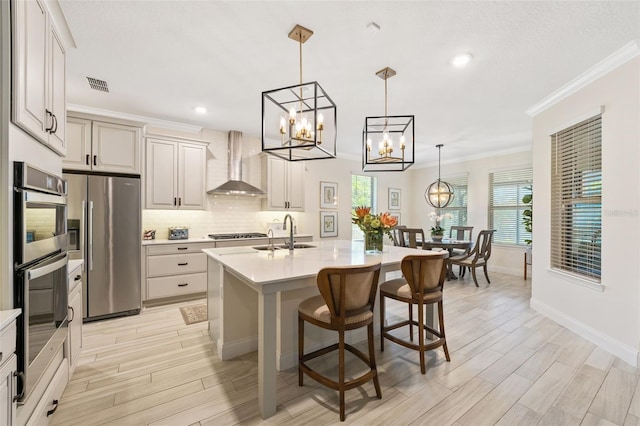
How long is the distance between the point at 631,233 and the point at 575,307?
3.52 feet

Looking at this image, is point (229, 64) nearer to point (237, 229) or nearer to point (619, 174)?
point (237, 229)

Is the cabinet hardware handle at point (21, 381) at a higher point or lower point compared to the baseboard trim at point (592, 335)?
higher

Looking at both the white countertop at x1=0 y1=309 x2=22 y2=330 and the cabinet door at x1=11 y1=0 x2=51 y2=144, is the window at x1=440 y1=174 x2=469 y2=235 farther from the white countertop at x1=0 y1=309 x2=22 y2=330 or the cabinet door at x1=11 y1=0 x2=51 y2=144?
the white countertop at x1=0 y1=309 x2=22 y2=330

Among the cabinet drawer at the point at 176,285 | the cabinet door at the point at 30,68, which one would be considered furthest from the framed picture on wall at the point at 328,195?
the cabinet door at the point at 30,68

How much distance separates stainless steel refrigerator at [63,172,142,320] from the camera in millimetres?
3229

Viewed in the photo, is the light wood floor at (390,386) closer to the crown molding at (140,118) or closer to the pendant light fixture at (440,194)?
the crown molding at (140,118)

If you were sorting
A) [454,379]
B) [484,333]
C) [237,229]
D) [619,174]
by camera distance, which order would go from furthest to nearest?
[237,229]
[484,333]
[619,174]
[454,379]

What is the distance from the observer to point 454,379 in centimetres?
218

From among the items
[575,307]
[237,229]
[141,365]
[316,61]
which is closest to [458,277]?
[575,307]

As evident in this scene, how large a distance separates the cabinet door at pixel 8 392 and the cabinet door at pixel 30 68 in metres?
1.05

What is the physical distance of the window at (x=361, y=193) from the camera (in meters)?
7.01

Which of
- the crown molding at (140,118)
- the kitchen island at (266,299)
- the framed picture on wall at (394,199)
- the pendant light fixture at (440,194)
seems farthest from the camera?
the framed picture on wall at (394,199)

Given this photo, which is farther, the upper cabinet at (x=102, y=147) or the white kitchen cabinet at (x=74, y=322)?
the upper cabinet at (x=102, y=147)

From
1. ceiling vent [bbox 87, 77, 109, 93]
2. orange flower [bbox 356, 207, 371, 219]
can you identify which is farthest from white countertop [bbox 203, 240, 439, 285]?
ceiling vent [bbox 87, 77, 109, 93]
